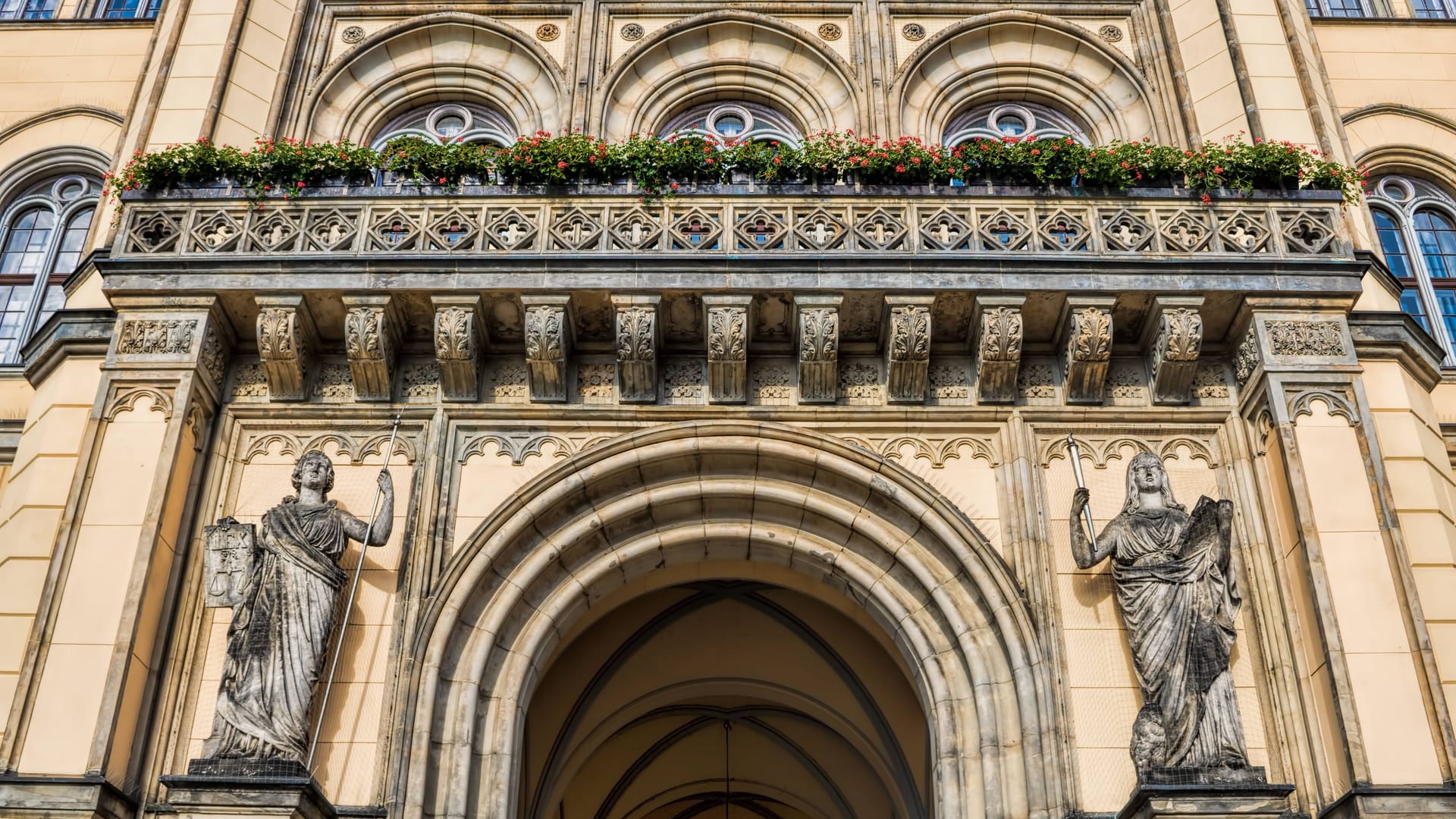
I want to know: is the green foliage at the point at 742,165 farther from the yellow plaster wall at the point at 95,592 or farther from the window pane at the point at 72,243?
the window pane at the point at 72,243

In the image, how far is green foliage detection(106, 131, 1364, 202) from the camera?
479 inches

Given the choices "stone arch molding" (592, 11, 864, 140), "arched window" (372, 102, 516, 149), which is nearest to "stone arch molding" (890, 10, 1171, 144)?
"stone arch molding" (592, 11, 864, 140)

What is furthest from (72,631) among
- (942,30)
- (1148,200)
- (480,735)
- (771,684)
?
(942,30)

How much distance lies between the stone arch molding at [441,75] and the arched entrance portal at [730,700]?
18.5 ft

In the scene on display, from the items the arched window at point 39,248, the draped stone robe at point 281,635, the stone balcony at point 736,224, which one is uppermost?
the arched window at point 39,248

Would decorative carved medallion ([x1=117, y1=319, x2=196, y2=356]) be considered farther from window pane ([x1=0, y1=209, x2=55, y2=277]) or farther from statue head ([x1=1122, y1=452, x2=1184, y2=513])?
statue head ([x1=1122, y1=452, x2=1184, y2=513])

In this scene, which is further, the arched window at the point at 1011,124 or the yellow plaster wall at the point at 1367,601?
the arched window at the point at 1011,124

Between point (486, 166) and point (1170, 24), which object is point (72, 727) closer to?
point (486, 166)

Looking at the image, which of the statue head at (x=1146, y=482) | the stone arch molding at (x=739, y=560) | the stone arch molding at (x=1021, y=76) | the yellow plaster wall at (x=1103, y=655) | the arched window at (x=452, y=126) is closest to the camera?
the yellow plaster wall at (x=1103, y=655)

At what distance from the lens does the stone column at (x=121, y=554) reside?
385 inches

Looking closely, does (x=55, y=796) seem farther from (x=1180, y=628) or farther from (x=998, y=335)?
(x=1180, y=628)

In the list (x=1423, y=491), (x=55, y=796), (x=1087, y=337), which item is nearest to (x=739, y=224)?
(x=1087, y=337)

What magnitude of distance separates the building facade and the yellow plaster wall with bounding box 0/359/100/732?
0.16ft

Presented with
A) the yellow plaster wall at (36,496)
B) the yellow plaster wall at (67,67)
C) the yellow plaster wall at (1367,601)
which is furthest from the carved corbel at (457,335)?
the yellow plaster wall at (1367,601)
